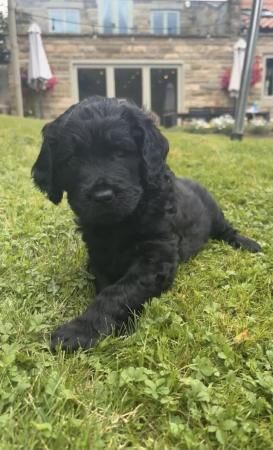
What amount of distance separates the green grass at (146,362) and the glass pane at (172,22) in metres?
13.5

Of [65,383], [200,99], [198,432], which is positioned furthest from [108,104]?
[200,99]

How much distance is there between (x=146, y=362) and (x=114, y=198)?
2.21 ft

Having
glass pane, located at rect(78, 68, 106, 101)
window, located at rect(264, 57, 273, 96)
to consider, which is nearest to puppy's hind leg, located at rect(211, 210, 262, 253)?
glass pane, located at rect(78, 68, 106, 101)

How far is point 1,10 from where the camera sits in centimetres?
1452

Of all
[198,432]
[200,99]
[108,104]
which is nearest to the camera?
[198,432]

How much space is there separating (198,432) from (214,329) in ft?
1.97

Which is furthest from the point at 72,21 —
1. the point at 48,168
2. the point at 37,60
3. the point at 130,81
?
the point at 48,168

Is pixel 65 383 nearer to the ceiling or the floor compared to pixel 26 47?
nearer to the floor

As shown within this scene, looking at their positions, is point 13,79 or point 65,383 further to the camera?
point 13,79

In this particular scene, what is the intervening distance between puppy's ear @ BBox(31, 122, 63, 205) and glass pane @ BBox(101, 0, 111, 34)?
1355 cm

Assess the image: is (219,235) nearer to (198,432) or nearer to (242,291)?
(242,291)

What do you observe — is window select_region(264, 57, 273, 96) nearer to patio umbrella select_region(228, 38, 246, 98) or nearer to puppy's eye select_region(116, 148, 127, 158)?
patio umbrella select_region(228, 38, 246, 98)

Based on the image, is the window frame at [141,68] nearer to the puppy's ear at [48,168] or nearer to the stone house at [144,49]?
the stone house at [144,49]

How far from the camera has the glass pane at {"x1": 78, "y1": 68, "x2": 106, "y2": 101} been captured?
15859 mm
